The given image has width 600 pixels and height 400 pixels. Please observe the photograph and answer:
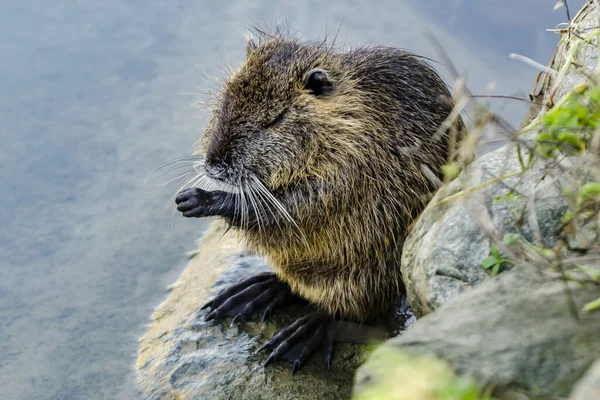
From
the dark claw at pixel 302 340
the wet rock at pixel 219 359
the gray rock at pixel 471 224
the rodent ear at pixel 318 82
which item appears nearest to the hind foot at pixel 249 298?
the wet rock at pixel 219 359

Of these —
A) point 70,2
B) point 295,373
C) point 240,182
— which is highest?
→ point 70,2

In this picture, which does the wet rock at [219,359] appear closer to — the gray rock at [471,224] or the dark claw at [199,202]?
the dark claw at [199,202]

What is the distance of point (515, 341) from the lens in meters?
1.95

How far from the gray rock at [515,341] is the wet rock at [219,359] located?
171 centimetres

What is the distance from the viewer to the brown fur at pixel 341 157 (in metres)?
3.84

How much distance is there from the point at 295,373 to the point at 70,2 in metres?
5.55

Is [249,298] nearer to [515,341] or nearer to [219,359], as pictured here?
[219,359]

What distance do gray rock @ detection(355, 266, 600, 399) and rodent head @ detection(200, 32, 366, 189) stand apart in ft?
5.85

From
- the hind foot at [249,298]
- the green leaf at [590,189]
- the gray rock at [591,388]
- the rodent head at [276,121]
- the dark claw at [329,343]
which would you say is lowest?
the dark claw at [329,343]

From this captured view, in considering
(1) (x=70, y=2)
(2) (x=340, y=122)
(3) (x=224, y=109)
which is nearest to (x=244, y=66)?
(3) (x=224, y=109)

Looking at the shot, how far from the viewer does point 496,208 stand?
9.34 ft

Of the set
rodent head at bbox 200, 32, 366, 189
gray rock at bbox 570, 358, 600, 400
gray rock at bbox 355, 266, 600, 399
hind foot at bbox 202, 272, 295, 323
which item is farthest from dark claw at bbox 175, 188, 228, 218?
gray rock at bbox 570, 358, 600, 400

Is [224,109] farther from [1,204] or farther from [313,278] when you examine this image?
[1,204]

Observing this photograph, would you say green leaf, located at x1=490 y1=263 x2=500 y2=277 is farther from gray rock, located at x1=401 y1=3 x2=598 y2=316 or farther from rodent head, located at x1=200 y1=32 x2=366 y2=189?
rodent head, located at x1=200 y1=32 x2=366 y2=189
